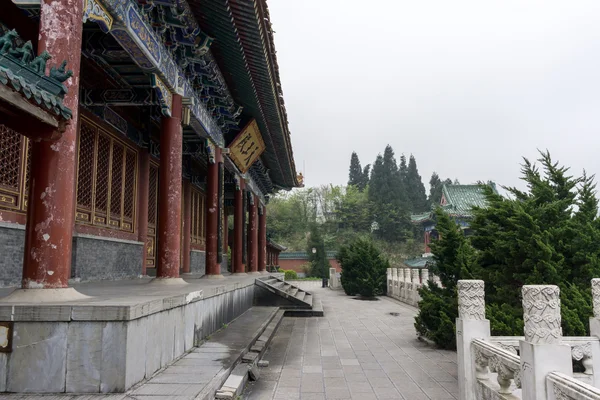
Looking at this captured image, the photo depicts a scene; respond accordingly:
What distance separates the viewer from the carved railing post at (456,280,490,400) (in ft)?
14.2

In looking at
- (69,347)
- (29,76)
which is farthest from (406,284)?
(29,76)

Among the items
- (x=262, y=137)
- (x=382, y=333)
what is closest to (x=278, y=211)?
(x=262, y=137)

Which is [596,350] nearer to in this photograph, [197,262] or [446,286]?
[446,286]

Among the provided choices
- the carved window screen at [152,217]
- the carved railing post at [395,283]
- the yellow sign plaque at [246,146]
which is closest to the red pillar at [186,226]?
the yellow sign plaque at [246,146]

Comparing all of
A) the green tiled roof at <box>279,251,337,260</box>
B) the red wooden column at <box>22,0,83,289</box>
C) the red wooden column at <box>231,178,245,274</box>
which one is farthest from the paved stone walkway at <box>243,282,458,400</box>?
the green tiled roof at <box>279,251,337,260</box>

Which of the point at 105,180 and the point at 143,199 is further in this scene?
the point at 143,199

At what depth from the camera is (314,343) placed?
27.6ft

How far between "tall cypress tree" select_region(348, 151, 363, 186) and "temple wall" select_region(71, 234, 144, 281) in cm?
6427

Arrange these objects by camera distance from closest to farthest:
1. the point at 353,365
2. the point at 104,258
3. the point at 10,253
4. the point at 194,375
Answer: the point at 194,375 < the point at 10,253 < the point at 353,365 < the point at 104,258

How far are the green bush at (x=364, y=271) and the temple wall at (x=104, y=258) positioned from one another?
12.0 metres

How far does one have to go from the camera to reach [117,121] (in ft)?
30.9

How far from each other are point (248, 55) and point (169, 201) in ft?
9.79

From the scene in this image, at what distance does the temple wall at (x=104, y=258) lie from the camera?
7859mm

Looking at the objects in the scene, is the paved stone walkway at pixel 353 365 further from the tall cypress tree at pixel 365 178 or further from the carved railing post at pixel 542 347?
the tall cypress tree at pixel 365 178
